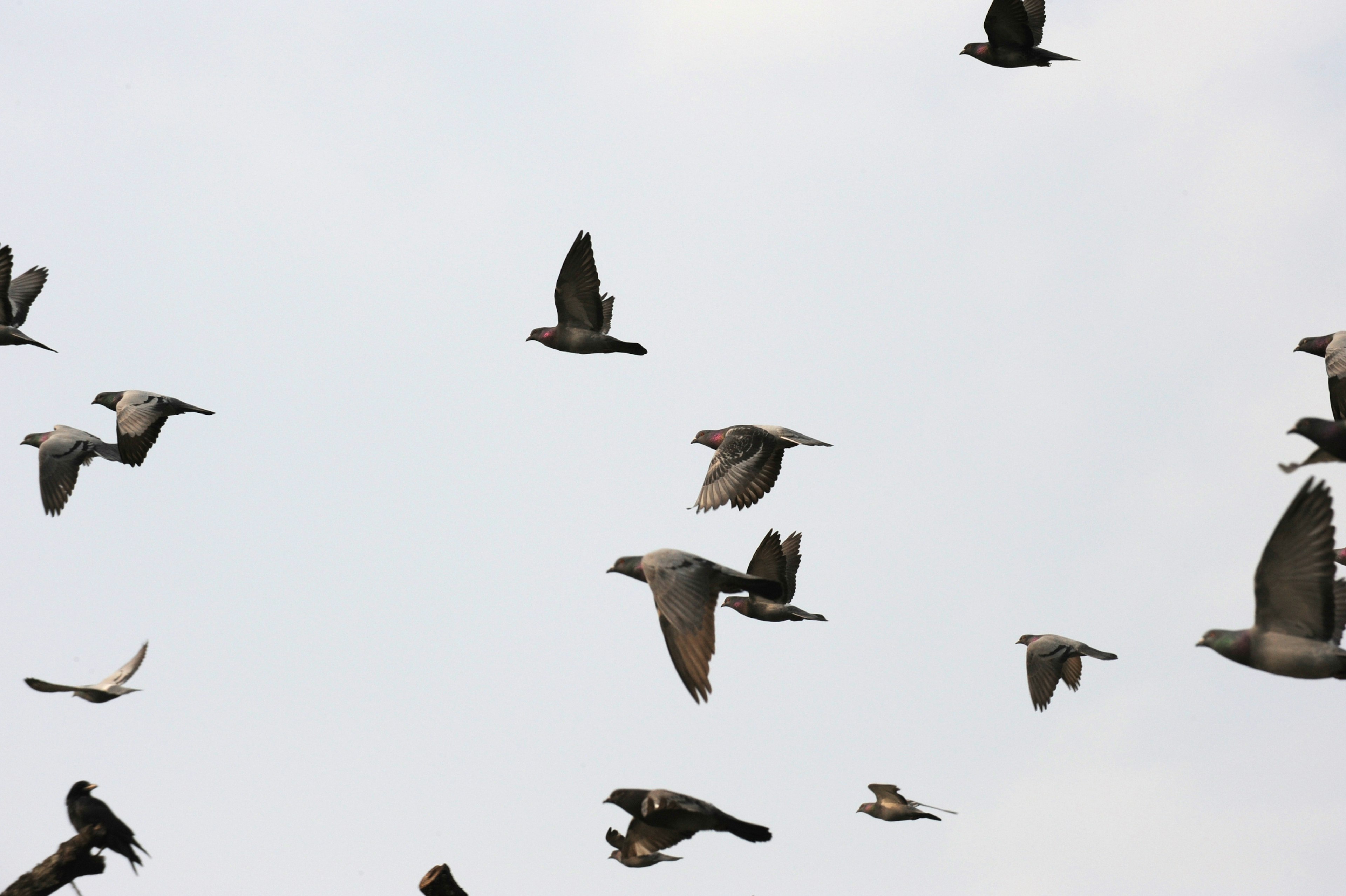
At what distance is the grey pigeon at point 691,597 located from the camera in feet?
36.0

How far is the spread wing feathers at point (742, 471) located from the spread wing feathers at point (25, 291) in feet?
36.5

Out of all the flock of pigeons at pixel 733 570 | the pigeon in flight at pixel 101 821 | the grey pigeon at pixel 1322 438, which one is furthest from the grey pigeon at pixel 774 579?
the pigeon in flight at pixel 101 821

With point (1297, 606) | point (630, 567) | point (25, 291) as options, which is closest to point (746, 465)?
point (630, 567)

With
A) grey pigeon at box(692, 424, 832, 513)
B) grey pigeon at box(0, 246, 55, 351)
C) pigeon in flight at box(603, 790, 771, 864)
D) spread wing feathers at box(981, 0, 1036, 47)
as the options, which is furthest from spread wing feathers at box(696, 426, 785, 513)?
grey pigeon at box(0, 246, 55, 351)

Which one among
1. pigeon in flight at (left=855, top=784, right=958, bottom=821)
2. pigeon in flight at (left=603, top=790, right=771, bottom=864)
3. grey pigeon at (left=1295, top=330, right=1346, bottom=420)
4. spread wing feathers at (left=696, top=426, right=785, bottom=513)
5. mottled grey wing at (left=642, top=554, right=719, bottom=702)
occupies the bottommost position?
pigeon in flight at (left=855, top=784, right=958, bottom=821)

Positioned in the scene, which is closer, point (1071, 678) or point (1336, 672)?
point (1336, 672)

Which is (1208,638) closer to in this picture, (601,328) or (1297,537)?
(1297,537)

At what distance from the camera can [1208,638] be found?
10.8m

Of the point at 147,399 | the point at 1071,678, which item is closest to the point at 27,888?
the point at 147,399

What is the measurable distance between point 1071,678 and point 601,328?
856 centimetres

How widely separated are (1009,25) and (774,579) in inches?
352

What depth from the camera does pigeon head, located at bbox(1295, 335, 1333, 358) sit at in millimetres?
16312

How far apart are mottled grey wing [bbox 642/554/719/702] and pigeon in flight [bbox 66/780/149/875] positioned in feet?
16.6

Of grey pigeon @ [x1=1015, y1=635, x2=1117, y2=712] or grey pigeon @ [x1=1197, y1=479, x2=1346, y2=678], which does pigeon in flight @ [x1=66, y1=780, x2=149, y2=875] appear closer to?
grey pigeon @ [x1=1197, y1=479, x2=1346, y2=678]
